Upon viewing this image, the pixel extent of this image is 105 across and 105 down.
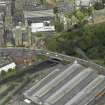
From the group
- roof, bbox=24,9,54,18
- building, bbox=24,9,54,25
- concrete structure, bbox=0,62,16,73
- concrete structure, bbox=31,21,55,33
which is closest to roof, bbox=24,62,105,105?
concrete structure, bbox=0,62,16,73

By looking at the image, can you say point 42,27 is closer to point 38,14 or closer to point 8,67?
point 38,14

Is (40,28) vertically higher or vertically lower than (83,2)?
lower

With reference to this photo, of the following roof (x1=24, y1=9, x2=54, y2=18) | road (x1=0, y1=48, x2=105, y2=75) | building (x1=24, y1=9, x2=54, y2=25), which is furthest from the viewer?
roof (x1=24, y1=9, x2=54, y2=18)

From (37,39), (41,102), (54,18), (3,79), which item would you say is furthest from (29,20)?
(41,102)

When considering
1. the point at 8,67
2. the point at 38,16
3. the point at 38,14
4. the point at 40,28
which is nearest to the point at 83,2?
the point at 38,14

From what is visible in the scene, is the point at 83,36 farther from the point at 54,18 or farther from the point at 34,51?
the point at 54,18

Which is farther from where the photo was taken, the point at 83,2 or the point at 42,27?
the point at 83,2

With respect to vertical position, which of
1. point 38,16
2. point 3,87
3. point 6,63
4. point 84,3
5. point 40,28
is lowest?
point 3,87

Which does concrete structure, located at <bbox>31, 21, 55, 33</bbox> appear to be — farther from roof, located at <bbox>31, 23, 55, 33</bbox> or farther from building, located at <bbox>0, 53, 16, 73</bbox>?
building, located at <bbox>0, 53, 16, 73</bbox>

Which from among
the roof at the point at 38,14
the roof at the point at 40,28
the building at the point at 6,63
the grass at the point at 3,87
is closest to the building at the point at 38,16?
the roof at the point at 38,14
